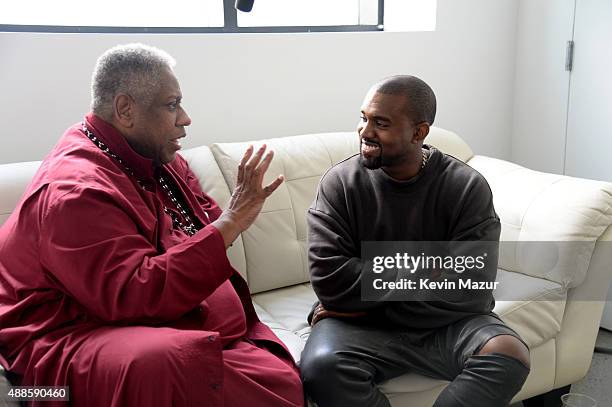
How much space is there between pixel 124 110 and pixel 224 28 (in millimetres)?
1216

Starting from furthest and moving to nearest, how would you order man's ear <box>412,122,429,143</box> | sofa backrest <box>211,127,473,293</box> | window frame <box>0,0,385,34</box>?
window frame <box>0,0,385,34</box>, sofa backrest <box>211,127,473,293</box>, man's ear <box>412,122,429,143</box>

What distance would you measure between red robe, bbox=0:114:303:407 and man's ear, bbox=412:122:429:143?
70 centimetres

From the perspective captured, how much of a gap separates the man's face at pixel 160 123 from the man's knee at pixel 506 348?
96 cm

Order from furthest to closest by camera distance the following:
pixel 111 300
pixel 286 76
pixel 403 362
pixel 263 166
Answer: pixel 286 76 → pixel 403 362 → pixel 263 166 → pixel 111 300

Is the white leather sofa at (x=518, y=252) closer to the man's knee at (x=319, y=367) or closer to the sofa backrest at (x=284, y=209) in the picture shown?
the sofa backrest at (x=284, y=209)

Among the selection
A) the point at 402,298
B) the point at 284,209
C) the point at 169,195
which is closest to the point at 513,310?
the point at 402,298

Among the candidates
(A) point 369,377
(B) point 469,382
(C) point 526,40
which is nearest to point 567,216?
(B) point 469,382

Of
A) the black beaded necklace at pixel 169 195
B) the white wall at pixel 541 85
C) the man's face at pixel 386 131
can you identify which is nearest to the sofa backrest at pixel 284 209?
the black beaded necklace at pixel 169 195

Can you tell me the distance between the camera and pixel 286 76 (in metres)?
2.76

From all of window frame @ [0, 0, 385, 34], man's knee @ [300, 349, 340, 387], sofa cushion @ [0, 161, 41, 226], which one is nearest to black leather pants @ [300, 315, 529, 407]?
man's knee @ [300, 349, 340, 387]

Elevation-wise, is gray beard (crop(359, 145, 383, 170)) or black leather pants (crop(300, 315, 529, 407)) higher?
gray beard (crop(359, 145, 383, 170))

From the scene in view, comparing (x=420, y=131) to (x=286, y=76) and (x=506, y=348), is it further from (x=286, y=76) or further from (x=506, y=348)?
(x=286, y=76)

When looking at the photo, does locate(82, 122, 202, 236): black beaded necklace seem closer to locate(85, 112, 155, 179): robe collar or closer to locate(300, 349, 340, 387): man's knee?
locate(85, 112, 155, 179): robe collar

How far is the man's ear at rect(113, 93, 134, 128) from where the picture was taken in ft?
5.49
